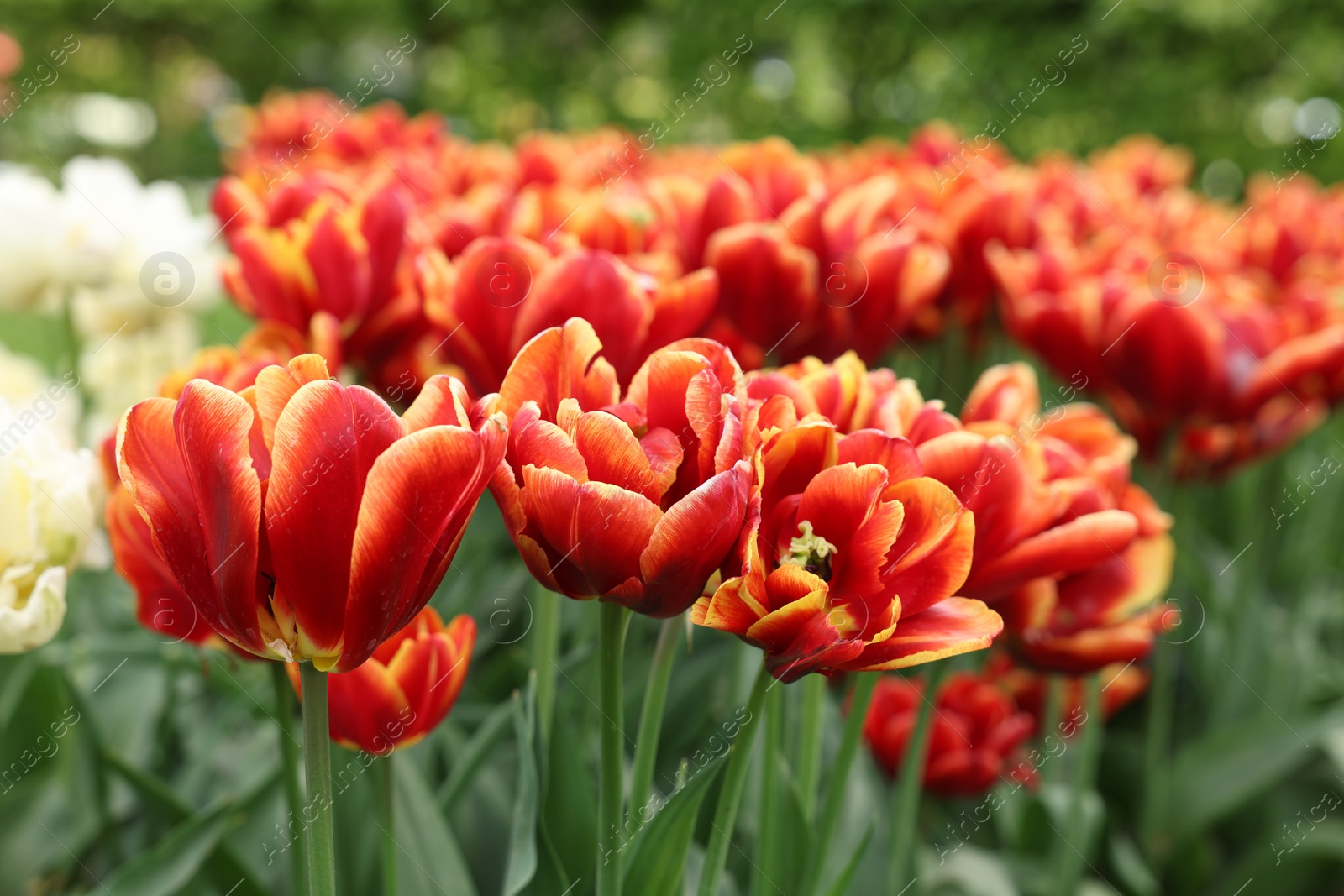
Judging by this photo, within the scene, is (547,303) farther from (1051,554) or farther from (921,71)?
(921,71)

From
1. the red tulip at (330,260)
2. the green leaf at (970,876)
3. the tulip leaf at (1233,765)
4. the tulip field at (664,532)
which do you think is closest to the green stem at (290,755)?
the tulip field at (664,532)

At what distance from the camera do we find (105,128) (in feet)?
33.9

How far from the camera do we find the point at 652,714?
31.9 inches

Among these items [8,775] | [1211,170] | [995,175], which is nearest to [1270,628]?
[995,175]

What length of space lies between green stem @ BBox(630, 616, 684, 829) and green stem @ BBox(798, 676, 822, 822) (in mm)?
214

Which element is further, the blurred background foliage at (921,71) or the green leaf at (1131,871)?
the blurred background foliage at (921,71)

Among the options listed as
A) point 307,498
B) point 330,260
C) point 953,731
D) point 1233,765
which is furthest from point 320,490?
point 1233,765

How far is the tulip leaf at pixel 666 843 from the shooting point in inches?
31.3

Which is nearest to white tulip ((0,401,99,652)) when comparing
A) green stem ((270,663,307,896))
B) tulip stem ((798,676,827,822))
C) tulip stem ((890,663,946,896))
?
green stem ((270,663,307,896))

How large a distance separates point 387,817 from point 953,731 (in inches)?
35.2

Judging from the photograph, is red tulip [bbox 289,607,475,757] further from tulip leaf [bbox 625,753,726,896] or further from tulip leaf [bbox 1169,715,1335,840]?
tulip leaf [bbox 1169,715,1335,840]

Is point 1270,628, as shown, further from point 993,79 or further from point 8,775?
point 993,79

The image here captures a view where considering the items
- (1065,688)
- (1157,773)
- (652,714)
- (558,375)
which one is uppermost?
(558,375)

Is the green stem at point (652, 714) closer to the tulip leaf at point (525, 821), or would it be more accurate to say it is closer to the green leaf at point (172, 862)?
the tulip leaf at point (525, 821)
